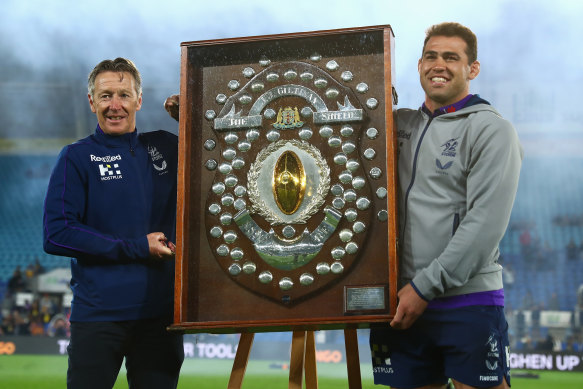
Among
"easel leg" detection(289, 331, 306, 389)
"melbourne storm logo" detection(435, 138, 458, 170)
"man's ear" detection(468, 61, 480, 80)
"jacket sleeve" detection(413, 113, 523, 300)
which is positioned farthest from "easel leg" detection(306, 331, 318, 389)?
"man's ear" detection(468, 61, 480, 80)

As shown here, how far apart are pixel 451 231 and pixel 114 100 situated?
110 cm

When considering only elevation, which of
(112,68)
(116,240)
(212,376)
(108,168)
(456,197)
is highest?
(112,68)

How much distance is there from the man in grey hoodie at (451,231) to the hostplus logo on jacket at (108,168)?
34.0 inches

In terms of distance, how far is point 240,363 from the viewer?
2066mm

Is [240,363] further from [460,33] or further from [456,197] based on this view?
[460,33]

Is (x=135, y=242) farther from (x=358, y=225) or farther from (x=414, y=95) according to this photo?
(x=414, y=95)

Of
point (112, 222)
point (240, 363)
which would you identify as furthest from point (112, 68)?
point (240, 363)

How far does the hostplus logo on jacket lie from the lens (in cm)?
209

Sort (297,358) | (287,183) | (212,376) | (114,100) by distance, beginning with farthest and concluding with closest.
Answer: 1. (212,376)
2. (114,100)
3. (297,358)
4. (287,183)

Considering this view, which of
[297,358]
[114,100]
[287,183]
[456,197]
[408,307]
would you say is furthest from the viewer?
[114,100]

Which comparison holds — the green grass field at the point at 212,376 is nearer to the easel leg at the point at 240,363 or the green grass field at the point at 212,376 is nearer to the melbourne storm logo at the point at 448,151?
the easel leg at the point at 240,363

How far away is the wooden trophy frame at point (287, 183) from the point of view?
Answer: 5.97 feet

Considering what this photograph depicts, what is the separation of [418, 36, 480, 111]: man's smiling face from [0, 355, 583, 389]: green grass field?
4.58 meters

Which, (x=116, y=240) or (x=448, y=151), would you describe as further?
(x=116, y=240)
